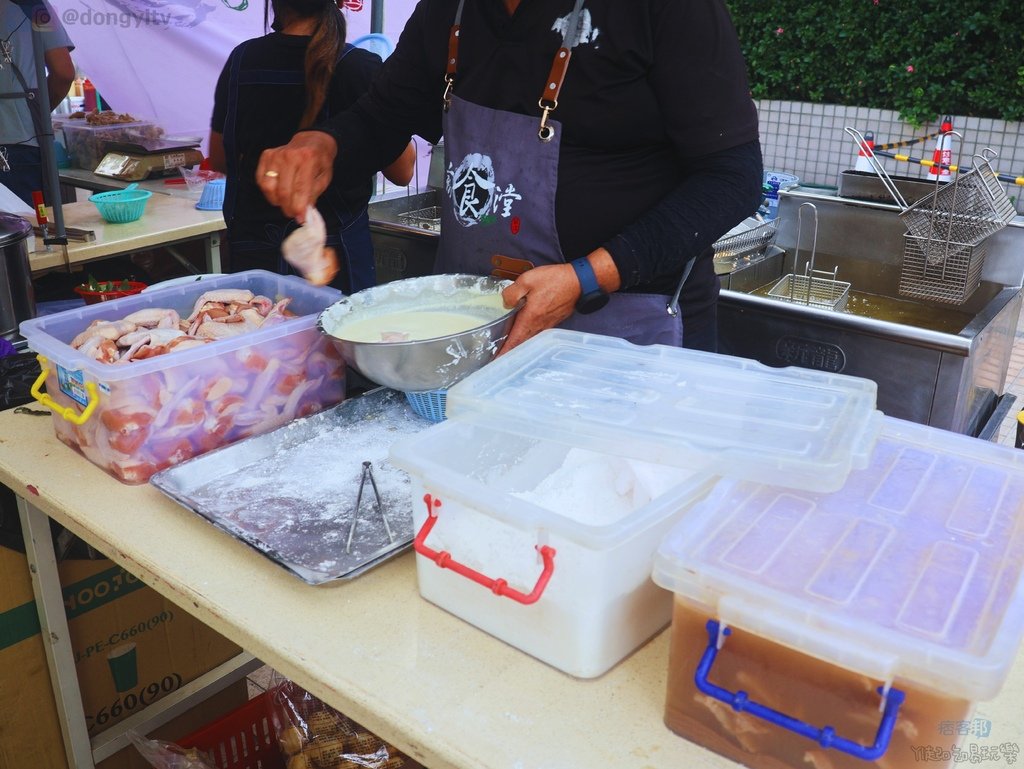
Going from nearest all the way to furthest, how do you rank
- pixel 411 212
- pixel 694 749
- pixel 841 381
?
pixel 694 749 < pixel 841 381 < pixel 411 212

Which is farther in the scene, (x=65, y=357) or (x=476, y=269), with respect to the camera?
(x=476, y=269)

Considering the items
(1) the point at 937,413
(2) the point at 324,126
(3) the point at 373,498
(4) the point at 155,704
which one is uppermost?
(2) the point at 324,126

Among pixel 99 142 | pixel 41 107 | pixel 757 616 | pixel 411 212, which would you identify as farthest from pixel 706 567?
pixel 99 142

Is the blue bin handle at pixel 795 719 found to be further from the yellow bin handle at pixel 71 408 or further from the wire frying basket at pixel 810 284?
the wire frying basket at pixel 810 284

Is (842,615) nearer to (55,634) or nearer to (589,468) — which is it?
(589,468)

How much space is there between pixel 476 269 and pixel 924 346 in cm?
116

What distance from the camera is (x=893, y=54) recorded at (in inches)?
274

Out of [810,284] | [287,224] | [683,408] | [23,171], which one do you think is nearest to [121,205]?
[23,171]

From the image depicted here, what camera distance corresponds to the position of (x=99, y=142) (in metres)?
4.84

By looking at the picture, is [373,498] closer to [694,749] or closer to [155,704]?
[694,749]

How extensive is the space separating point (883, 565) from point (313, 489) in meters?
0.87

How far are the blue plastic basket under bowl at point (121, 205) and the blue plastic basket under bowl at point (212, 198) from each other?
273 millimetres

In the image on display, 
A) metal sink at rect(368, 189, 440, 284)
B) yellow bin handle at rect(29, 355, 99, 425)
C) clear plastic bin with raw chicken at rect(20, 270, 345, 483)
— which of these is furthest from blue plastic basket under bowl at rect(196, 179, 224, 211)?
yellow bin handle at rect(29, 355, 99, 425)

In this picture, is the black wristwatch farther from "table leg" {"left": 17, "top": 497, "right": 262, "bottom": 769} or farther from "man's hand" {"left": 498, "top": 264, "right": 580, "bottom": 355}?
"table leg" {"left": 17, "top": 497, "right": 262, "bottom": 769}
